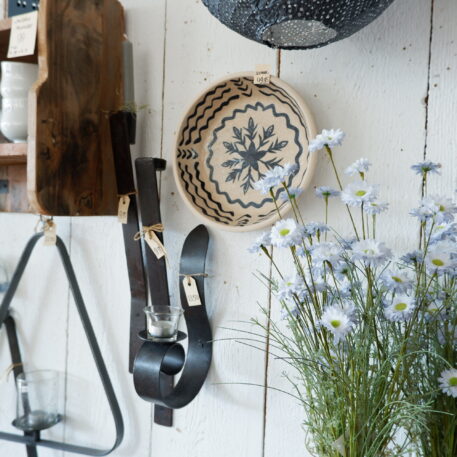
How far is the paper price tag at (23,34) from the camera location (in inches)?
35.5

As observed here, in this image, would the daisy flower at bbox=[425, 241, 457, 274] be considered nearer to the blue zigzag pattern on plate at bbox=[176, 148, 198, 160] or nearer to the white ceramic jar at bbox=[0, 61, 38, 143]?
the blue zigzag pattern on plate at bbox=[176, 148, 198, 160]

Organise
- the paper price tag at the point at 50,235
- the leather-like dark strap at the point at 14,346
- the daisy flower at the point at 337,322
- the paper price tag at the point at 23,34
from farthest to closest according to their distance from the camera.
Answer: the leather-like dark strap at the point at 14,346 < the paper price tag at the point at 50,235 < the paper price tag at the point at 23,34 < the daisy flower at the point at 337,322

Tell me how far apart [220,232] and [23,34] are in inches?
19.2

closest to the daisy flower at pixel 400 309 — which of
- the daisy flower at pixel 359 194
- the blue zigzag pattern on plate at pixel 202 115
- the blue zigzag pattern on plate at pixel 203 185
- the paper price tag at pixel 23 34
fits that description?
the daisy flower at pixel 359 194

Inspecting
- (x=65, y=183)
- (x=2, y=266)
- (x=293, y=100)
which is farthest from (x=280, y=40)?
(x=2, y=266)

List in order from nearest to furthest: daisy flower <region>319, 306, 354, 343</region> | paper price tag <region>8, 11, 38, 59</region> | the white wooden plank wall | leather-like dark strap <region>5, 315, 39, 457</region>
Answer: daisy flower <region>319, 306, 354, 343</region> < the white wooden plank wall < paper price tag <region>8, 11, 38, 59</region> < leather-like dark strap <region>5, 315, 39, 457</region>

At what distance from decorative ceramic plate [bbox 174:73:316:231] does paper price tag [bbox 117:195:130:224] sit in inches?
4.5

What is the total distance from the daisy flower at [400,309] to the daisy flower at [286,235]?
0.13 m

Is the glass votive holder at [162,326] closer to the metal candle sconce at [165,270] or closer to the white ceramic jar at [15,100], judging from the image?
the metal candle sconce at [165,270]

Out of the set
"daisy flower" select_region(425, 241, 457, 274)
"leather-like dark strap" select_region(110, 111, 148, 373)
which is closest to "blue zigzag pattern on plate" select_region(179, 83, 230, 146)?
"leather-like dark strap" select_region(110, 111, 148, 373)

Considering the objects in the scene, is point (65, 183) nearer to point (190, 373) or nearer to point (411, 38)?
point (190, 373)

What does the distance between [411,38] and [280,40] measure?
219 mm

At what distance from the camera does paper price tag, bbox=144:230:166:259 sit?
3.02 ft

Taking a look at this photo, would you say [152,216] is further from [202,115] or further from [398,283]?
[398,283]
